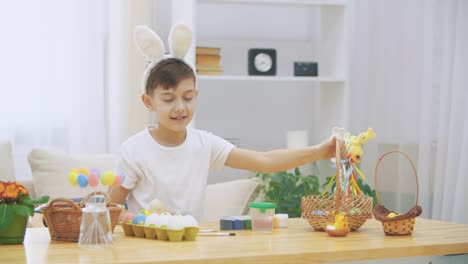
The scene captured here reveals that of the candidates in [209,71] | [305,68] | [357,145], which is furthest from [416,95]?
[357,145]

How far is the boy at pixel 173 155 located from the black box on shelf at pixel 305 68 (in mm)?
2020

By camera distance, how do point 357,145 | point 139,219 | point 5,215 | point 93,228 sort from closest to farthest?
1. point 93,228
2. point 5,215
3. point 139,219
4. point 357,145

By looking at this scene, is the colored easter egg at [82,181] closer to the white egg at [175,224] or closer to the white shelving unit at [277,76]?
the white egg at [175,224]

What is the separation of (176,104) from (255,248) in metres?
0.67

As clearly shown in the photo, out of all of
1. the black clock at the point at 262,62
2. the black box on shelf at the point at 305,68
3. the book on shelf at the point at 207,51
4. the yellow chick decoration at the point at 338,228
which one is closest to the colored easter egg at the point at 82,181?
the yellow chick decoration at the point at 338,228

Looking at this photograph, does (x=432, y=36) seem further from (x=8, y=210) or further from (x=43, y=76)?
(x=8, y=210)

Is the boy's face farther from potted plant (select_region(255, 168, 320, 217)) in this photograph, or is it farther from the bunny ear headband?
potted plant (select_region(255, 168, 320, 217))

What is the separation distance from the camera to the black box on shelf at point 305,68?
454cm

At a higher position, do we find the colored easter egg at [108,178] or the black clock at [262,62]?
the black clock at [262,62]

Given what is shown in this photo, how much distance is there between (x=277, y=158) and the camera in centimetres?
256

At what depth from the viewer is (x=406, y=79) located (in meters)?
4.32

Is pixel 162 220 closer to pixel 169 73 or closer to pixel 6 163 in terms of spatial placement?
pixel 169 73

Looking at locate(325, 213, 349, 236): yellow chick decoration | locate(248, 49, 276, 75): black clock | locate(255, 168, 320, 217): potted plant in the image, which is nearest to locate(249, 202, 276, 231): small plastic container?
locate(325, 213, 349, 236): yellow chick decoration

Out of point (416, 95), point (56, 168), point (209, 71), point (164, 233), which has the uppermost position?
point (209, 71)
